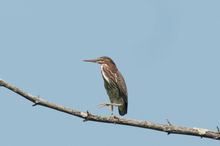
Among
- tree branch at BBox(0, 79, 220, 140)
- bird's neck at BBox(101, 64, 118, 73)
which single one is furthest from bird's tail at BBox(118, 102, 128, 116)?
tree branch at BBox(0, 79, 220, 140)

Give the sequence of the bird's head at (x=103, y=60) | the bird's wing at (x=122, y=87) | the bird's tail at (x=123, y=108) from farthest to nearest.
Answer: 1. the bird's head at (x=103, y=60)
2. the bird's tail at (x=123, y=108)
3. the bird's wing at (x=122, y=87)

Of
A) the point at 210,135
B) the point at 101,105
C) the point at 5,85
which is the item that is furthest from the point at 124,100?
the point at 5,85

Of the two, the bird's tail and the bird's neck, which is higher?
the bird's neck

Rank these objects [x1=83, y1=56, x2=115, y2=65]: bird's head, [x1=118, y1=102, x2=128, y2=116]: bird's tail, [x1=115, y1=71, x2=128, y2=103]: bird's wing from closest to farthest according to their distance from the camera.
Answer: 1. [x1=115, y1=71, x2=128, y2=103]: bird's wing
2. [x1=118, y1=102, x2=128, y2=116]: bird's tail
3. [x1=83, y1=56, x2=115, y2=65]: bird's head

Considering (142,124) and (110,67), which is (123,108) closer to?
(110,67)

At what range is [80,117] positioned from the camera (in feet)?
21.6

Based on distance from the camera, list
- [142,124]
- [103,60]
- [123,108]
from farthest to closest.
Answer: [103,60] → [123,108] → [142,124]

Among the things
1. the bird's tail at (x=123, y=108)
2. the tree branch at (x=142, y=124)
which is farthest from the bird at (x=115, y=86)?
the tree branch at (x=142, y=124)

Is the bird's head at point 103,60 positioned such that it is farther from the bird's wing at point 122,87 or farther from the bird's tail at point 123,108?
the bird's tail at point 123,108

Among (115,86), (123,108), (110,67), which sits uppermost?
(110,67)

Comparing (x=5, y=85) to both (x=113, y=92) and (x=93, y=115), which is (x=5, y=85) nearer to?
(x=93, y=115)

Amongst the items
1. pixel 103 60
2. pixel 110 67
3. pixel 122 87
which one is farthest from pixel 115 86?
pixel 103 60

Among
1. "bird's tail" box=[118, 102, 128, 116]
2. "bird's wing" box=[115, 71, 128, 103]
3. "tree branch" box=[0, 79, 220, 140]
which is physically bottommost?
"tree branch" box=[0, 79, 220, 140]

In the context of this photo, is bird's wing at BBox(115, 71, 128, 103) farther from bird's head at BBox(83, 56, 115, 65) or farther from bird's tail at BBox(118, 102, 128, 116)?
bird's head at BBox(83, 56, 115, 65)
